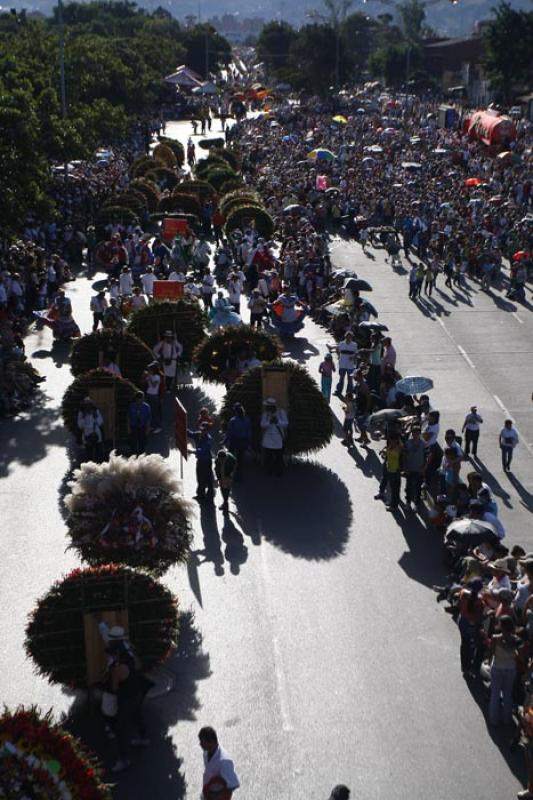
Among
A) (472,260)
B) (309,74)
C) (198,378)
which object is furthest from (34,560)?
(309,74)

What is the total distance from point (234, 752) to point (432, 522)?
5.39 meters

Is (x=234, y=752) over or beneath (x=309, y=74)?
over

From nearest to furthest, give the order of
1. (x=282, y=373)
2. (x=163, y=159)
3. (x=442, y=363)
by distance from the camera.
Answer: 1. (x=282, y=373)
2. (x=442, y=363)
3. (x=163, y=159)

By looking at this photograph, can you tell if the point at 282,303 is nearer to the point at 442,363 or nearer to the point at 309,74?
the point at 442,363

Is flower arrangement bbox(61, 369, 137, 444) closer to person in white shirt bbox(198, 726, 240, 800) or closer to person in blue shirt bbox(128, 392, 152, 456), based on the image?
person in blue shirt bbox(128, 392, 152, 456)

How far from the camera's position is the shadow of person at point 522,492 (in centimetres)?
1550

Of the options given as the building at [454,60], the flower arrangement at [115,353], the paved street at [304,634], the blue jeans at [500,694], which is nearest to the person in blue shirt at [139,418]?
the paved street at [304,634]

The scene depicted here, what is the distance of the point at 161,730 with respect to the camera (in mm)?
10117

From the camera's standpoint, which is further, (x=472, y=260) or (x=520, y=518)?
(x=472, y=260)

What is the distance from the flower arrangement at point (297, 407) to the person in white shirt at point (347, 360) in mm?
3641

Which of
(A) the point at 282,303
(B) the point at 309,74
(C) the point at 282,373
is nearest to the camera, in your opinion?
(C) the point at 282,373

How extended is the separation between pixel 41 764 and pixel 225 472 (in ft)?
24.0

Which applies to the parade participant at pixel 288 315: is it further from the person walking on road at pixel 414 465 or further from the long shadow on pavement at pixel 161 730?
the long shadow on pavement at pixel 161 730

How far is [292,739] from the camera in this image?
9953mm
